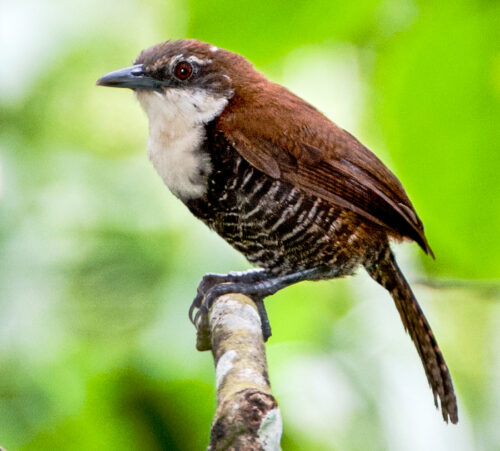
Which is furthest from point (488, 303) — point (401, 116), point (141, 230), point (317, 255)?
point (401, 116)

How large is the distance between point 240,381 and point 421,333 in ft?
6.68

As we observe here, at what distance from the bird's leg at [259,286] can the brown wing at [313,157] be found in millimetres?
400

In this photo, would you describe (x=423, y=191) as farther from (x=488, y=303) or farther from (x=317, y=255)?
(x=488, y=303)

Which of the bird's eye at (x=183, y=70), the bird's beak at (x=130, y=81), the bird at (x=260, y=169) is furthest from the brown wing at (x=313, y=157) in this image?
the bird's beak at (x=130, y=81)

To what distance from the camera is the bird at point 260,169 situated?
10.8 feet

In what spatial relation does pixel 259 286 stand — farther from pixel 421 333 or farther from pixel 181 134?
pixel 421 333

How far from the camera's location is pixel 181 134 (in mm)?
3340

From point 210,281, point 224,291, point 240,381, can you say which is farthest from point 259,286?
point 240,381

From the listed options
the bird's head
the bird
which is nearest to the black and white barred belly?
the bird

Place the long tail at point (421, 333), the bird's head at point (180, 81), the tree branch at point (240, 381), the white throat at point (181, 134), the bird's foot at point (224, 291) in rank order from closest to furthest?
the tree branch at point (240, 381) < the bird's foot at point (224, 291) < the white throat at point (181, 134) < the bird's head at point (180, 81) < the long tail at point (421, 333)

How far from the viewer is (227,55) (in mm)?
3586

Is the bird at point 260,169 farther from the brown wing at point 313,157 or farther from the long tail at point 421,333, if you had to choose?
the long tail at point 421,333

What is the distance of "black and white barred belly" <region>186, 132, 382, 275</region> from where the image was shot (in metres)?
3.30

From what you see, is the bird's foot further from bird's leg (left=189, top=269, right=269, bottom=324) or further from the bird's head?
the bird's head
